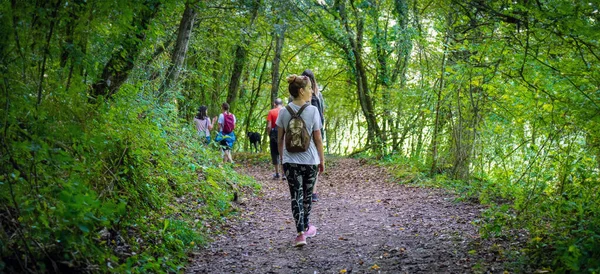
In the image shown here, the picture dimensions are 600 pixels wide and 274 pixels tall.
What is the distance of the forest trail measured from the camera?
496 cm

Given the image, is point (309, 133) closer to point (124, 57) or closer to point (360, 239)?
point (360, 239)

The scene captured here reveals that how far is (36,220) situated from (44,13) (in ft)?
4.64

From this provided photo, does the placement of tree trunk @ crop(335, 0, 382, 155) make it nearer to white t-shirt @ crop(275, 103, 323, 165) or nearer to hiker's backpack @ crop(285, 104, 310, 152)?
white t-shirt @ crop(275, 103, 323, 165)

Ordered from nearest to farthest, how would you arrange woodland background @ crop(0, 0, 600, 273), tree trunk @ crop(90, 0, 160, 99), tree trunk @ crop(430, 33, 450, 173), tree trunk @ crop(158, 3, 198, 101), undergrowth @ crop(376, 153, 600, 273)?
1. woodland background @ crop(0, 0, 600, 273)
2. undergrowth @ crop(376, 153, 600, 273)
3. tree trunk @ crop(90, 0, 160, 99)
4. tree trunk @ crop(158, 3, 198, 101)
5. tree trunk @ crop(430, 33, 450, 173)

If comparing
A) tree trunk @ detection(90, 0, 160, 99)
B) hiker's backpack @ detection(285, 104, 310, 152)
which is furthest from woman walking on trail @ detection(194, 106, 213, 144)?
hiker's backpack @ detection(285, 104, 310, 152)

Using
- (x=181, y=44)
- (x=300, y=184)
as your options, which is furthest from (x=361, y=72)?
(x=300, y=184)

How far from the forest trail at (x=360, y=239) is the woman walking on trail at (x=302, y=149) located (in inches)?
21.8

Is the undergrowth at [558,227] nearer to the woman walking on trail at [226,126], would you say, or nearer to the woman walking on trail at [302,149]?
the woman walking on trail at [302,149]

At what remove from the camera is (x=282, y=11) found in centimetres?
1208

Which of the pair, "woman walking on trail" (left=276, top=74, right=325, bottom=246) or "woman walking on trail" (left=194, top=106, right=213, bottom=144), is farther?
"woman walking on trail" (left=194, top=106, right=213, bottom=144)

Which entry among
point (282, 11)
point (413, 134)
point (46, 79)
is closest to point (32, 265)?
point (46, 79)

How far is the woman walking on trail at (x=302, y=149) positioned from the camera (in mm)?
5793

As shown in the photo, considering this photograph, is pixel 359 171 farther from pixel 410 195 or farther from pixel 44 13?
pixel 44 13

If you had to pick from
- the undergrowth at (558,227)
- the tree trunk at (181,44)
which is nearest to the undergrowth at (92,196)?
the tree trunk at (181,44)
